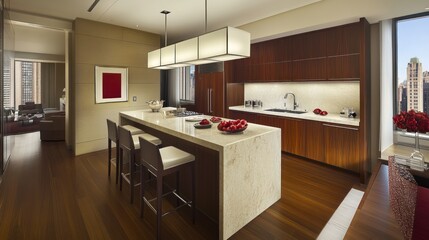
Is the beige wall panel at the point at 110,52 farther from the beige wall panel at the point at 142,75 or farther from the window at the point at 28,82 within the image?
the window at the point at 28,82

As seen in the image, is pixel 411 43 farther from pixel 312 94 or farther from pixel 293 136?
pixel 293 136

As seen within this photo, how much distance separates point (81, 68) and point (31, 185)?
2469mm

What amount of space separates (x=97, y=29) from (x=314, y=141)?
4.99 meters

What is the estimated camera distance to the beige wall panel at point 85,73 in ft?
15.0

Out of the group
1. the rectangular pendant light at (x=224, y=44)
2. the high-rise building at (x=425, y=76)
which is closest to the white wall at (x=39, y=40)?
the rectangular pendant light at (x=224, y=44)

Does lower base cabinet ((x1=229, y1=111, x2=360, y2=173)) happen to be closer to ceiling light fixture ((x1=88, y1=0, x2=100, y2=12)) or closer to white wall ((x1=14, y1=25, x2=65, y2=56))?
ceiling light fixture ((x1=88, y1=0, x2=100, y2=12))

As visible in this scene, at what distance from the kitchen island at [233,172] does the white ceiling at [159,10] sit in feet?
7.56

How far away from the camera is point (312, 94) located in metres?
4.50

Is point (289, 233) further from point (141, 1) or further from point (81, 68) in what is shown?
point (81, 68)

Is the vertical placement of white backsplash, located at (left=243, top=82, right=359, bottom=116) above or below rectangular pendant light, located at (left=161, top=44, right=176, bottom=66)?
below

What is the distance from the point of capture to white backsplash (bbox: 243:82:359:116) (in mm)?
3971

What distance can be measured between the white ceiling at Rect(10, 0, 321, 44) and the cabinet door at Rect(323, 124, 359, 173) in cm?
215

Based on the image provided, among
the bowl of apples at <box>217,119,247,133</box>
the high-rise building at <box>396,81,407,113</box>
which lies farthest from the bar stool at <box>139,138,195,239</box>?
the high-rise building at <box>396,81,407,113</box>

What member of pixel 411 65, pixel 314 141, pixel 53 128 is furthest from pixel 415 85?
pixel 53 128
